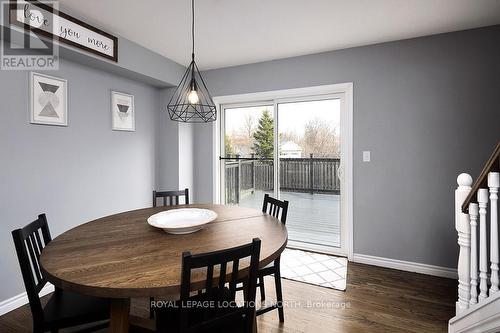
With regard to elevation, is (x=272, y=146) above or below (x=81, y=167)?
above

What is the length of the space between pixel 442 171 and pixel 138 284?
118 inches

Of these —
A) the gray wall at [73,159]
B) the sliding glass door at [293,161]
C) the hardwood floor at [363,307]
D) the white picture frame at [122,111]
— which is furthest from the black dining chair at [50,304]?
the sliding glass door at [293,161]

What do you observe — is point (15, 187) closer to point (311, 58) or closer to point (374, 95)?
point (311, 58)

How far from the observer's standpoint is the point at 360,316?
2107 mm

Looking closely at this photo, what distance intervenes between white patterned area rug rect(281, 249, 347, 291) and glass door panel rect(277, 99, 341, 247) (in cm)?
25

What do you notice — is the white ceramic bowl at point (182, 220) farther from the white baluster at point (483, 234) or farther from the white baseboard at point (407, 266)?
the white baseboard at point (407, 266)

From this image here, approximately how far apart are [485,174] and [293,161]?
228cm

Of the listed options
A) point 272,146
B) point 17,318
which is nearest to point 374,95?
point 272,146

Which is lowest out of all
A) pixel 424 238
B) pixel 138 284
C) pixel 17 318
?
pixel 17 318

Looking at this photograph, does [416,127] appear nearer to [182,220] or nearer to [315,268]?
[315,268]

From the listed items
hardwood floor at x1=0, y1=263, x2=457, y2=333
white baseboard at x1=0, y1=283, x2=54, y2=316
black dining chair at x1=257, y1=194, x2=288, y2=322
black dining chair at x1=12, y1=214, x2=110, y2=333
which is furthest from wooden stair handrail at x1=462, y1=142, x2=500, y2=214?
white baseboard at x1=0, y1=283, x2=54, y2=316

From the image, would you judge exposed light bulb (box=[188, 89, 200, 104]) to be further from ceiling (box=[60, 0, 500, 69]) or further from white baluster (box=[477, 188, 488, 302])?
white baluster (box=[477, 188, 488, 302])

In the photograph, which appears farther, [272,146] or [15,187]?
[272,146]

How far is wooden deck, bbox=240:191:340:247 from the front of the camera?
3465 millimetres
